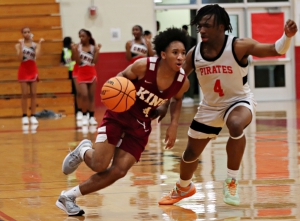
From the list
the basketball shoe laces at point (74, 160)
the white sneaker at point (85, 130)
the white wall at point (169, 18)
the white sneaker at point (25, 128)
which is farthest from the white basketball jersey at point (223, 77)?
the white wall at point (169, 18)

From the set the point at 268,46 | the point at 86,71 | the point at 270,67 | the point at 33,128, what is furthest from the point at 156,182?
the point at 270,67

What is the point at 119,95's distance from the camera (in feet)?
16.8

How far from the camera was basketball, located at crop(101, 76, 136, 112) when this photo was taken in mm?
5152

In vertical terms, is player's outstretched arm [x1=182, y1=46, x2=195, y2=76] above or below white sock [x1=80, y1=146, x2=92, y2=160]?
above

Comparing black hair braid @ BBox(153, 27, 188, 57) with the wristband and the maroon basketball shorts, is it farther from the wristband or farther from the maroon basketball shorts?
the wristband

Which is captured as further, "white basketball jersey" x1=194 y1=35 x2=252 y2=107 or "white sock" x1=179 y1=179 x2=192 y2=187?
"white sock" x1=179 y1=179 x2=192 y2=187

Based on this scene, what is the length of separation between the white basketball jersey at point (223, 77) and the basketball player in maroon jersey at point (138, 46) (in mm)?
10458

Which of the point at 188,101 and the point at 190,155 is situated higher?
the point at 190,155

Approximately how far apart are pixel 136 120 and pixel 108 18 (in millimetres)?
13701

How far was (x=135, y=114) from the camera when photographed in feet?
17.7

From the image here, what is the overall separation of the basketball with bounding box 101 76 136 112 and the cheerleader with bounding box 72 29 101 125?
8.48m

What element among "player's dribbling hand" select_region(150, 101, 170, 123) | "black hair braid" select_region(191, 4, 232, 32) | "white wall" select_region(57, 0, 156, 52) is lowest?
"player's dribbling hand" select_region(150, 101, 170, 123)

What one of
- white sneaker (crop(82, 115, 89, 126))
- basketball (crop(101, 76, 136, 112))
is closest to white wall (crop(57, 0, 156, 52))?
white sneaker (crop(82, 115, 89, 126))

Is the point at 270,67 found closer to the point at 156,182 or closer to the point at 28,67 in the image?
the point at 28,67
